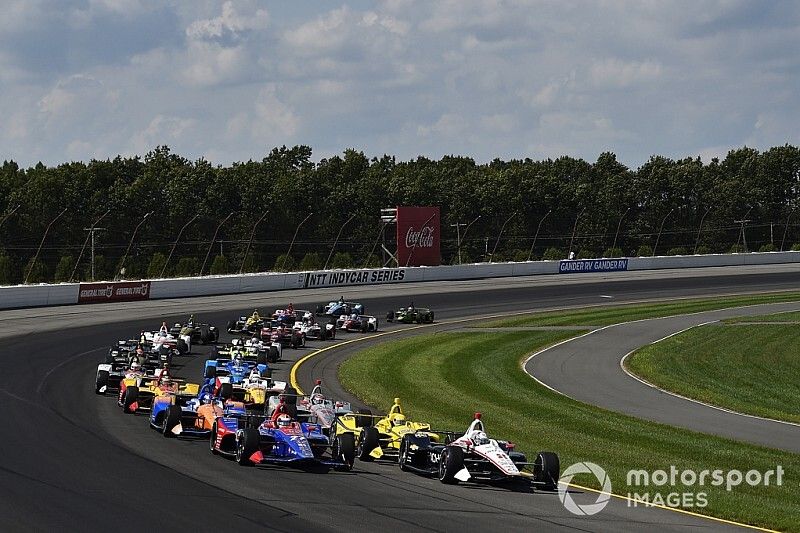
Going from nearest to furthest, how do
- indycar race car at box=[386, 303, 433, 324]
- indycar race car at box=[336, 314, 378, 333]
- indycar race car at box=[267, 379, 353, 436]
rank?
indycar race car at box=[267, 379, 353, 436], indycar race car at box=[336, 314, 378, 333], indycar race car at box=[386, 303, 433, 324]

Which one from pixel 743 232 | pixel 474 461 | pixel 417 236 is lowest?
pixel 474 461

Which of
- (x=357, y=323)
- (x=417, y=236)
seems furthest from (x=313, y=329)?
(x=417, y=236)

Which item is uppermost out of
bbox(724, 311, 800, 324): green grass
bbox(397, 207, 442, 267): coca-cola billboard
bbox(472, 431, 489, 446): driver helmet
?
bbox(397, 207, 442, 267): coca-cola billboard

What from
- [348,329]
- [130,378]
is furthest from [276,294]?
[130,378]

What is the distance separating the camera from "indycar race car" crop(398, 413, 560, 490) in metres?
19.0

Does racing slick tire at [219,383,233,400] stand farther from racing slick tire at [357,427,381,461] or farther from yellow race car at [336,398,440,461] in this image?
racing slick tire at [357,427,381,461]

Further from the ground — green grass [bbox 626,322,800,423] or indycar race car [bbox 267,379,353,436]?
indycar race car [bbox 267,379,353,436]

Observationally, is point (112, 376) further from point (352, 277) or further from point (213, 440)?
point (352, 277)

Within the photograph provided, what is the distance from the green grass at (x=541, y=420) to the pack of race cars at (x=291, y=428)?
5.70 feet

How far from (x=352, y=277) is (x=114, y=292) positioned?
697 inches

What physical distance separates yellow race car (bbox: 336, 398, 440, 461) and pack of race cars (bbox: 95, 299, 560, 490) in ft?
0.06

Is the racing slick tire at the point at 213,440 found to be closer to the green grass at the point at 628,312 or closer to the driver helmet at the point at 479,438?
the driver helmet at the point at 479,438

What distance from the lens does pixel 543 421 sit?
1065 inches

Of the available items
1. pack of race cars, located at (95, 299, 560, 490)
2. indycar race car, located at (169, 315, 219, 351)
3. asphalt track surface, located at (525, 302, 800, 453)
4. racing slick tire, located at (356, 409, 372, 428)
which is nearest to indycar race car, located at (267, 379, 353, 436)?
pack of race cars, located at (95, 299, 560, 490)
